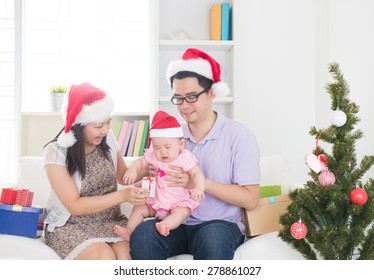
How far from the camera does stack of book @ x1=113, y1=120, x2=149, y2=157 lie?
153 inches

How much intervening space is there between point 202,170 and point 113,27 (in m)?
2.34

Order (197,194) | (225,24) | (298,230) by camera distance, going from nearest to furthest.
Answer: (197,194) → (298,230) → (225,24)

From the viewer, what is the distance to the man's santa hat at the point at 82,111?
7.34 ft

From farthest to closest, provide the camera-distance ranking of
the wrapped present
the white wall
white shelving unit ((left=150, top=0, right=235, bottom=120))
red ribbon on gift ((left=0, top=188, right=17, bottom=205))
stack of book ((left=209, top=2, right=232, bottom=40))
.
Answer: the white wall
white shelving unit ((left=150, top=0, right=235, bottom=120))
stack of book ((left=209, top=2, right=232, bottom=40))
the wrapped present
red ribbon on gift ((left=0, top=188, right=17, bottom=205))

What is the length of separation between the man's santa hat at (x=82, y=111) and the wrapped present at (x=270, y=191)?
30.6 inches

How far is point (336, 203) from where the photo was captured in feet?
7.28

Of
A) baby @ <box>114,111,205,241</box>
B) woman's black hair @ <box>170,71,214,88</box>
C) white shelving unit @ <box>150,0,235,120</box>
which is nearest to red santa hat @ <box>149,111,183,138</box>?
baby @ <box>114,111,205,241</box>

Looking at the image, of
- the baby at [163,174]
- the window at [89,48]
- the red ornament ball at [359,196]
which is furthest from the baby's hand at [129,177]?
the window at [89,48]

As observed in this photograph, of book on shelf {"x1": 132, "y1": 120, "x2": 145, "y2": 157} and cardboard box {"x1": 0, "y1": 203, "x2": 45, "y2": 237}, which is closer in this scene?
cardboard box {"x1": 0, "y1": 203, "x2": 45, "y2": 237}

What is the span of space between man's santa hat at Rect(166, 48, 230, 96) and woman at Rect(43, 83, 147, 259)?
0.32 m

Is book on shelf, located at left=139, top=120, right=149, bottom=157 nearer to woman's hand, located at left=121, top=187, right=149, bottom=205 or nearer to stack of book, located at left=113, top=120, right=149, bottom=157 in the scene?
stack of book, located at left=113, top=120, right=149, bottom=157

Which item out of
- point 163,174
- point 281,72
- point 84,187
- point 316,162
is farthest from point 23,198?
point 281,72

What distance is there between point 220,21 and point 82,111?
2.05 metres

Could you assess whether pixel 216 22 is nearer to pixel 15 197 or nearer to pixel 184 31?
pixel 184 31
